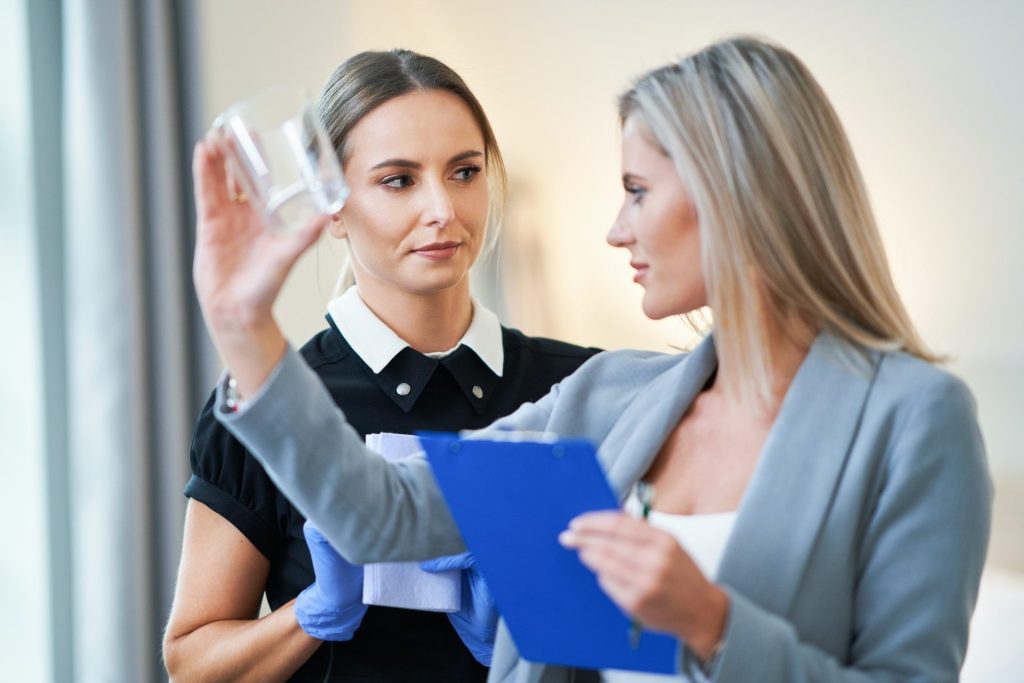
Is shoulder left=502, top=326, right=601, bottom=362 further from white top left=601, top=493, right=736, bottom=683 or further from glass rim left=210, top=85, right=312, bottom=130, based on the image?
glass rim left=210, top=85, right=312, bottom=130

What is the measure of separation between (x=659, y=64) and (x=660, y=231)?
4.19 feet

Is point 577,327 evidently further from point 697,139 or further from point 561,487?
point 561,487

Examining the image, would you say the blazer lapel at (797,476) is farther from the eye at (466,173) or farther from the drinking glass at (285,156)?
the eye at (466,173)

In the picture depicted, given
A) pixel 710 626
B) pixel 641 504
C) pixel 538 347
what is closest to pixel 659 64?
pixel 538 347

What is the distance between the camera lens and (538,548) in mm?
982

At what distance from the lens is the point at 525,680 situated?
3.87 ft

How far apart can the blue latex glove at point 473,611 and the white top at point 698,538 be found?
0.33m

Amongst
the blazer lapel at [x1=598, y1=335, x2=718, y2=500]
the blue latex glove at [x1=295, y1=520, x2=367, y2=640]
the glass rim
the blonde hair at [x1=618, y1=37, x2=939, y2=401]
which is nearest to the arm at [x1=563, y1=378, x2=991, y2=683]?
the blonde hair at [x1=618, y1=37, x2=939, y2=401]

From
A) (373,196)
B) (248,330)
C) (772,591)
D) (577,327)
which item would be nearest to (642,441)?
(772,591)

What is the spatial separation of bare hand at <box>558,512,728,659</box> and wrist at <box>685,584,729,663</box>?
1 cm

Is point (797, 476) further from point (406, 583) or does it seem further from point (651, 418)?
point (406, 583)

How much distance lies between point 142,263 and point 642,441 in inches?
58.9

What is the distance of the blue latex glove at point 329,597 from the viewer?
1.39 m

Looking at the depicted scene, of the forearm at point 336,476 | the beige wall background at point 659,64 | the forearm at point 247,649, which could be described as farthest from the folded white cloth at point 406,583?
the beige wall background at point 659,64
